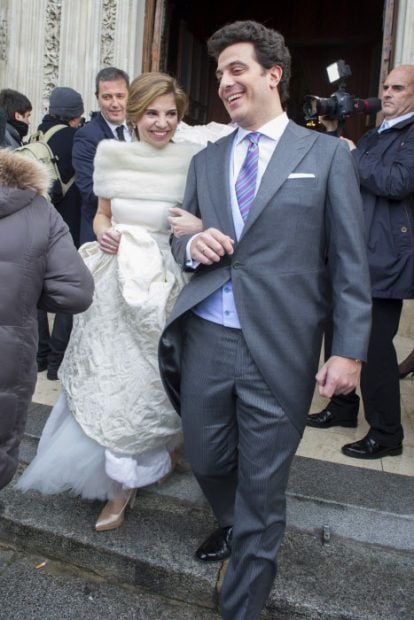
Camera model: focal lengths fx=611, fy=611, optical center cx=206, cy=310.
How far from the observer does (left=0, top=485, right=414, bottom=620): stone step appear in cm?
234

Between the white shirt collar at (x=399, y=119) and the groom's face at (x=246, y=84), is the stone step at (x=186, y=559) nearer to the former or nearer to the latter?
the groom's face at (x=246, y=84)

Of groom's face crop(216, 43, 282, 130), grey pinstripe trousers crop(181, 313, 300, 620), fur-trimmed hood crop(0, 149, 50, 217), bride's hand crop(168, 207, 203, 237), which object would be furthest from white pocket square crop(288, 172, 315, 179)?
fur-trimmed hood crop(0, 149, 50, 217)

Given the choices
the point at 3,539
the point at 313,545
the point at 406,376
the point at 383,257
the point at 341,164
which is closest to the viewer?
Answer: the point at 341,164

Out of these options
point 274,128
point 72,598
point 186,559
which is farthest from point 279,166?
point 72,598

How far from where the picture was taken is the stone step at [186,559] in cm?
234

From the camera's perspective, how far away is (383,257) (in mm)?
3146

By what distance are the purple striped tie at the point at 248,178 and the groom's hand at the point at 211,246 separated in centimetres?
16

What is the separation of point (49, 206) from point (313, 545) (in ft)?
5.85

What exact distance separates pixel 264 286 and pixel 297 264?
13 cm

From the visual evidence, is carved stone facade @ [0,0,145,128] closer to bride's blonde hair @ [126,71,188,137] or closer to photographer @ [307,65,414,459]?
photographer @ [307,65,414,459]

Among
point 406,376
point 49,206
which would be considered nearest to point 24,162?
point 49,206

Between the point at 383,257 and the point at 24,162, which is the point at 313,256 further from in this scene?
the point at 383,257

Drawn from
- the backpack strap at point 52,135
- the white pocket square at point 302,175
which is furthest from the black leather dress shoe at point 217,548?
the backpack strap at point 52,135

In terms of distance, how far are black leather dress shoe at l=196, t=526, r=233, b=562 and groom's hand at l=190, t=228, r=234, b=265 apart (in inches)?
47.4
